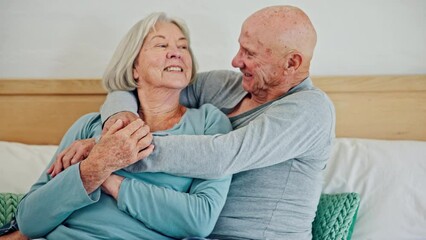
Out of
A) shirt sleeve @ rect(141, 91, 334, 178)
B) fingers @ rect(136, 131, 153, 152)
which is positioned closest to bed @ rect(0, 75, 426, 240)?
shirt sleeve @ rect(141, 91, 334, 178)

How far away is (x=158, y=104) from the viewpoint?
1562 millimetres

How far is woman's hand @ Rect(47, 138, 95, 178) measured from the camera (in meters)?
1.40

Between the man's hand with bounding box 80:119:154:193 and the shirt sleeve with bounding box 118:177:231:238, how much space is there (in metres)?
0.07

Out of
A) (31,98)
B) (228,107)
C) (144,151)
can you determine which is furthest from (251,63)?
(31,98)

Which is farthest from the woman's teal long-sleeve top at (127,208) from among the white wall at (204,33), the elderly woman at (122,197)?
the white wall at (204,33)

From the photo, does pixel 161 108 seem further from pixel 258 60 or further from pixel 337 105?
pixel 337 105

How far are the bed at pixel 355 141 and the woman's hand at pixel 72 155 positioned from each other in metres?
0.37

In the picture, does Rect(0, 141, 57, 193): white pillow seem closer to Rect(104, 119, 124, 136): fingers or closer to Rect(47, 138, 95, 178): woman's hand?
Rect(47, 138, 95, 178): woman's hand

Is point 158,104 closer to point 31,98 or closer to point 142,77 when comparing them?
point 142,77

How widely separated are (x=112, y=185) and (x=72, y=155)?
14 centimetres

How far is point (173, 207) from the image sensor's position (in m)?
1.32

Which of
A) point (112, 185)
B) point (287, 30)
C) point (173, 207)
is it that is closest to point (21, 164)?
point (112, 185)

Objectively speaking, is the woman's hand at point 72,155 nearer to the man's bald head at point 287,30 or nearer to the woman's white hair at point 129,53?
the woman's white hair at point 129,53

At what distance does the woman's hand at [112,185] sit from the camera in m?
1.35
